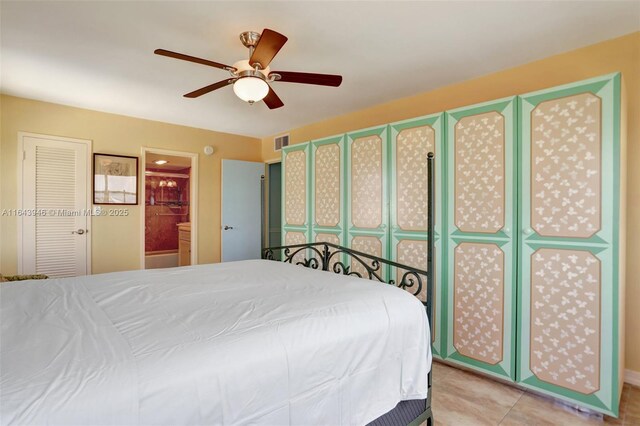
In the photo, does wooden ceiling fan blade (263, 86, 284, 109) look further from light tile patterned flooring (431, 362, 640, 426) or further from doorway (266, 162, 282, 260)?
doorway (266, 162, 282, 260)

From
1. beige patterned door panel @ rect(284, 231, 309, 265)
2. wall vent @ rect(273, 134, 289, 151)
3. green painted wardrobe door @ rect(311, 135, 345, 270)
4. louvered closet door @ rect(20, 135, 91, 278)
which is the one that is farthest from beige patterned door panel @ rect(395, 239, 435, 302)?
louvered closet door @ rect(20, 135, 91, 278)

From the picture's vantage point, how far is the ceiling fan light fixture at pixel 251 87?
6.83 ft

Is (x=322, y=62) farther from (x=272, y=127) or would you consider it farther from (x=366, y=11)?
(x=272, y=127)

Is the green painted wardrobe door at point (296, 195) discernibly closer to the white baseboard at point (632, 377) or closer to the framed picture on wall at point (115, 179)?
the framed picture on wall at point (115, 179)

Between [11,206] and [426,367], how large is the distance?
443 centimetres

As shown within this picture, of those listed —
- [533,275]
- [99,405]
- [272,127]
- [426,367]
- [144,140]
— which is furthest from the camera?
[272,127]

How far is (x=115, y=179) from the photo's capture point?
13.6 feet

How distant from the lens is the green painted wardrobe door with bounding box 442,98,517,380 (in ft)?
7.49

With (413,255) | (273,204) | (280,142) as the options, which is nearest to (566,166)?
(413,255)

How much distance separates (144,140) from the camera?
4.39 meters

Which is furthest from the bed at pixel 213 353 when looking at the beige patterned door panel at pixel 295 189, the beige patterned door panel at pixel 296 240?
the beige patterned door panel at pixel 295 189

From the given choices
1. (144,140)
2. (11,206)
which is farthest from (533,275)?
(11,206)

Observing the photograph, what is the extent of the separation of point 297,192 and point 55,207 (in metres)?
2.83

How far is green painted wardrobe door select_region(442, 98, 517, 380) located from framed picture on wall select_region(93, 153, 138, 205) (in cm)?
391
